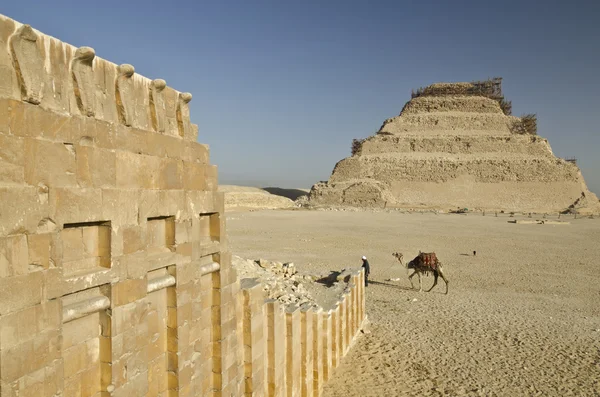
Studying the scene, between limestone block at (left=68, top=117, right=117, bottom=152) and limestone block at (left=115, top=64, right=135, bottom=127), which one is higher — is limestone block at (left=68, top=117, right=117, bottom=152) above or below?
below

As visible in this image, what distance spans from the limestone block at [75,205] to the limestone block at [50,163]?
67 mm

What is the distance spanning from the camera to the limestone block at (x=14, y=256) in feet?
8.20

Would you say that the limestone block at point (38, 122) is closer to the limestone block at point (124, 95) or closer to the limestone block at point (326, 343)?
the limestone block at point (124, 95)

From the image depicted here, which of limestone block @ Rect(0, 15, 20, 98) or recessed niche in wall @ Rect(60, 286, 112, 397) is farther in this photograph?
recessed niche in wall @ Rect(60, 286, 112, 397)

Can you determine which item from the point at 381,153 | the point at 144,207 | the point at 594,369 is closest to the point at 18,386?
the point at 144,207

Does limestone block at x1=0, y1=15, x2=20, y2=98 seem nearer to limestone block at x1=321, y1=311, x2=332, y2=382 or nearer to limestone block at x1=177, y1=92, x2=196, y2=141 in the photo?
limestone block at x1=177, y1=92, x2=196, y2=141

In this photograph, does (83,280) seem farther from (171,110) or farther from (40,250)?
(171,110)

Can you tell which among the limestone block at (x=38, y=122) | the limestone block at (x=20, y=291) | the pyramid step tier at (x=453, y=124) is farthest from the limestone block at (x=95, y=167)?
the pyramid step tier at (x=453, y=124)

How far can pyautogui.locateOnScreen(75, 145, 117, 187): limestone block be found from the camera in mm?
3064

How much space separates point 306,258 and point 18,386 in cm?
1781

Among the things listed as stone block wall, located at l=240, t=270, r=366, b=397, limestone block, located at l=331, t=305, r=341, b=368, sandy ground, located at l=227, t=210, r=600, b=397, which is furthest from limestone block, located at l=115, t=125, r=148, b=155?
sandy ground, located at l=227, t=210, r=600, b=397

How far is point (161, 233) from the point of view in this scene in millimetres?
4176

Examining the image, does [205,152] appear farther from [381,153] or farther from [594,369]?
[381,153]

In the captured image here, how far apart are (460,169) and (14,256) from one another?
71.1 meters
